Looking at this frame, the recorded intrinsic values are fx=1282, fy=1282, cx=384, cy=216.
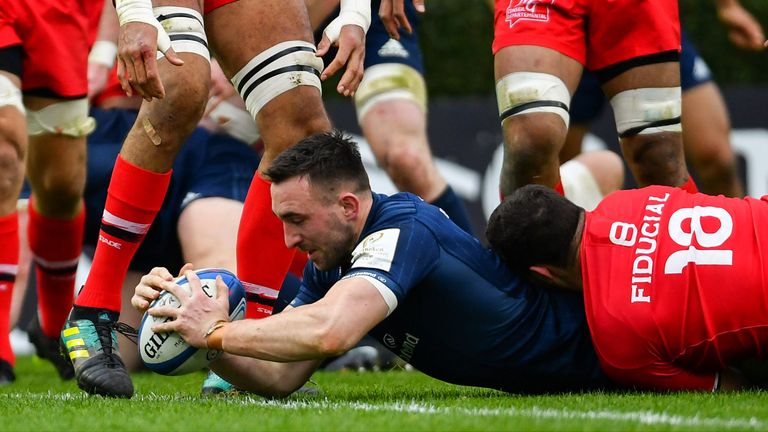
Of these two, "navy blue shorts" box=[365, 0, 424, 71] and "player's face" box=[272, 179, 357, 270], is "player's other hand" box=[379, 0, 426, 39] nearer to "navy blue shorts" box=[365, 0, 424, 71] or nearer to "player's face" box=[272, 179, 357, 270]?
"player's face" box=[272, 179, 357, 270]

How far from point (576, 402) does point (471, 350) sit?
422 millimetres

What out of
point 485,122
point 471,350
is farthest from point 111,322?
point 485,122

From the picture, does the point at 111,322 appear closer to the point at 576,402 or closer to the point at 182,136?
the point at 182,136

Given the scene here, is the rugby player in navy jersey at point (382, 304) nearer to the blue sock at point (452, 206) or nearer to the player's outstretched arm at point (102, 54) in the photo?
the blue sock at point (452, 206)

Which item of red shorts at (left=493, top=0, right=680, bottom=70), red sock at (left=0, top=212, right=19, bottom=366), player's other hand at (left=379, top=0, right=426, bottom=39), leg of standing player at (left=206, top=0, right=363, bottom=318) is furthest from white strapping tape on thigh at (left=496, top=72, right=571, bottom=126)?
red sock at (left=0, top=212, right=19, bottom=366)

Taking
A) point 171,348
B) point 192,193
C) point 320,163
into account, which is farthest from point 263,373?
point 192,193

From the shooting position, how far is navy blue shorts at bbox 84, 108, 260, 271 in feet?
20.1

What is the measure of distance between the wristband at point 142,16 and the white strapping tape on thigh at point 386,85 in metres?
2.34

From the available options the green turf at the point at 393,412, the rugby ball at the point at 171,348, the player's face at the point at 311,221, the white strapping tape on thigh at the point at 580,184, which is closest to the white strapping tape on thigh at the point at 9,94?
the green turf at the point at 393,412

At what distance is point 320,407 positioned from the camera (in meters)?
3.61

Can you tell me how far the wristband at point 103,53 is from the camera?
660 cm

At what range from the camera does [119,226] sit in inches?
160

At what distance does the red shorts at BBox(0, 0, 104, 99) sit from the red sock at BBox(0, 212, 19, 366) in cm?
61

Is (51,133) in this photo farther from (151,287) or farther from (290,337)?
(290,337)
